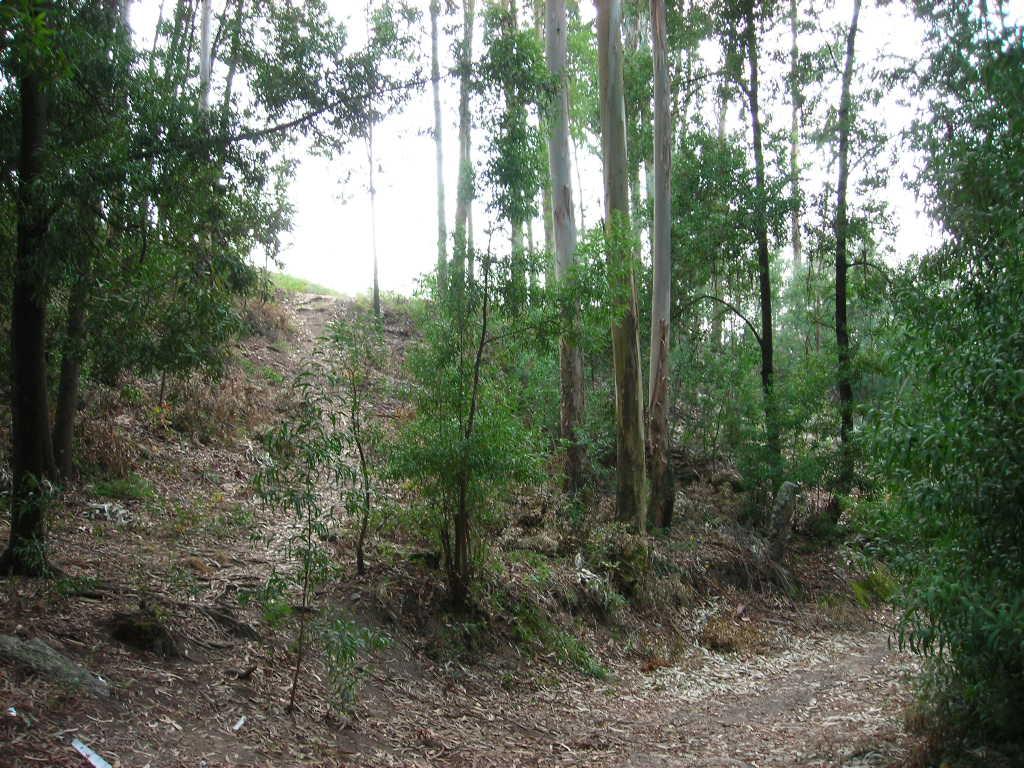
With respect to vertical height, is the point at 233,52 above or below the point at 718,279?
above

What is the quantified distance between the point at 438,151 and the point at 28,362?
1882 cm

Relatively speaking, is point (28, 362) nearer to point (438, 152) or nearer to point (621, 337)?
point (621, 337)

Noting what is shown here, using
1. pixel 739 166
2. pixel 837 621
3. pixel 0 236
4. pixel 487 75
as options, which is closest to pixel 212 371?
pixel 0 236

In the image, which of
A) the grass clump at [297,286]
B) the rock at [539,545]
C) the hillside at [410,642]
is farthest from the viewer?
the grass clump at [297,286]

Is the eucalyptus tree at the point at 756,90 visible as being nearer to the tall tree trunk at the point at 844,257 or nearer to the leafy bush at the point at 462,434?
the tall tree trunk at the point at 844,257

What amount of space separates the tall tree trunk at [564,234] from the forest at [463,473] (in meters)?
0.07

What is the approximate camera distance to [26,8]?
3.99m

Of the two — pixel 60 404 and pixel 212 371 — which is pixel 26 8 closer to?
pixel 212 371

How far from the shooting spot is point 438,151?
23578 mm

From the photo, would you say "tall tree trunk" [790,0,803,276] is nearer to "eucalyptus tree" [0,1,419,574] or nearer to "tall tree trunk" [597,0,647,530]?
"tall tree trunk" [597,0,647,530]

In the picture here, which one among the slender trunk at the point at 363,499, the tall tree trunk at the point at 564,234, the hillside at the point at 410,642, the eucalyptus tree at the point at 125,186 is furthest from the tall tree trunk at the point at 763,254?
the eucalyptus tree at the point at 125,186

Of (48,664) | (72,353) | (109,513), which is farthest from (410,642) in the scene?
(72,353)

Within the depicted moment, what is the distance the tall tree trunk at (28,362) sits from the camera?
5.84m

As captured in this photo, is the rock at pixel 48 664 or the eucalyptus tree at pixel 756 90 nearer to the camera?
the rock at pixel 48 664
